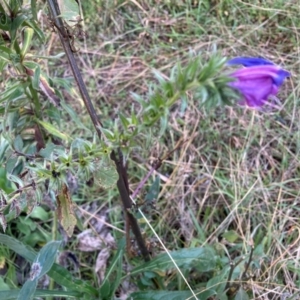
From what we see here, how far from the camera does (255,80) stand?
2.73ft

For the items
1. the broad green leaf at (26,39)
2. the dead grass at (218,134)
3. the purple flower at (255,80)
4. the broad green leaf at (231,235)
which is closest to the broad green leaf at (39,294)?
the dead grass at (218,134)

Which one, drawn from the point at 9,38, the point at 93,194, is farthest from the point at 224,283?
the point at 9,38

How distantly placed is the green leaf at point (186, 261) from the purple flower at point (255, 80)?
2.59 ft

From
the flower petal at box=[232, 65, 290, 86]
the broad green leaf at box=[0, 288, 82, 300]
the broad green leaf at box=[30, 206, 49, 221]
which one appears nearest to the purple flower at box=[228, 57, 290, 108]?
the flower petal at box=[232, 65, 290, 86]

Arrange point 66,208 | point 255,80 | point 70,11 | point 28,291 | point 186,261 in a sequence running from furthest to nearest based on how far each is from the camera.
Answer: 1. point 186,261
2. point 28,291
3. point 66,208
4. point 70,11
5. point 255,80

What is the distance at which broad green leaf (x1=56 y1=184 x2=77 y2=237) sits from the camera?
1156 millimetres

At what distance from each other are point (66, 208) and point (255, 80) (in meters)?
0.57

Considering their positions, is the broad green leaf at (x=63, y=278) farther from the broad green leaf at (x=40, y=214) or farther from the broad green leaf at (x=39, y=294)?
the broad green leaf at (x=40, y=214)

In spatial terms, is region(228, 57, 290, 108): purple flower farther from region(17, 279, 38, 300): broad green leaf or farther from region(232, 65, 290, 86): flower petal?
region(17, 279, 38, 300): broad green leaf

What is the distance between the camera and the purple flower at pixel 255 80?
0.82 metres

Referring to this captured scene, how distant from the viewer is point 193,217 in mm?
1774

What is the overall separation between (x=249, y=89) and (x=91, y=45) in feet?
5.05

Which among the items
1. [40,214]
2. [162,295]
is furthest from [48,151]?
[40,214]

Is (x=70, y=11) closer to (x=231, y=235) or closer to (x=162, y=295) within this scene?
(x=162, y=295)
